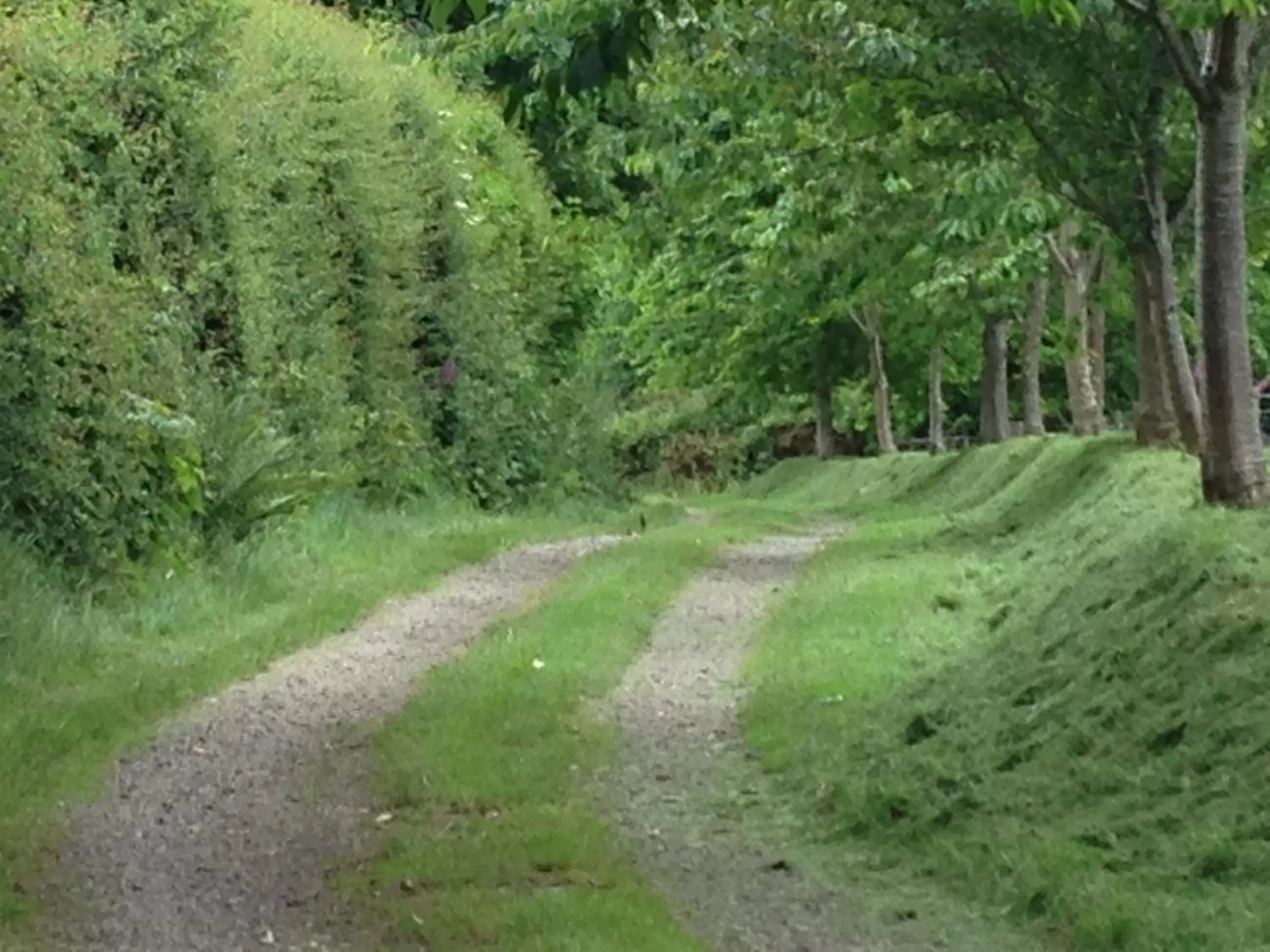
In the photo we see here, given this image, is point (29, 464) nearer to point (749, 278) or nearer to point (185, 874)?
point (185, 874)

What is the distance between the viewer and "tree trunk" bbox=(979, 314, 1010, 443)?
32906 millimetres

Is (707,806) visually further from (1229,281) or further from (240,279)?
(240,279)

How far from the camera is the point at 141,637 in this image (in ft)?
41.8

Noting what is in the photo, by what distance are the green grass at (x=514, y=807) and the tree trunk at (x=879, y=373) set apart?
24635mm

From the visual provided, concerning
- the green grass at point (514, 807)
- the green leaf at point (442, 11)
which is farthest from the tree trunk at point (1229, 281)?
the green leaf at point (442, 11)

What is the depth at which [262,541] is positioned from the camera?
16328mm

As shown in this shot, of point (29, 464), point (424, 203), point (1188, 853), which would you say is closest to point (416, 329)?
point (424, 203)

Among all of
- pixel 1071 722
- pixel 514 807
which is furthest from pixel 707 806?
pixel 1071 722

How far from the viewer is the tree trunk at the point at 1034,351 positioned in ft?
93.5

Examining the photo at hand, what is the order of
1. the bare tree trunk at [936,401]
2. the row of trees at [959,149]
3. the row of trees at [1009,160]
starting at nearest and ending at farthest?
the row of trees at [959,149] < the row of trees at [1009,160] < the bare tree trunk at [936,401]

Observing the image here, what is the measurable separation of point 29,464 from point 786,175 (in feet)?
27.7

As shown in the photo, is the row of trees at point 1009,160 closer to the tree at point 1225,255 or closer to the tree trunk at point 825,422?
the tree at point 1225,255

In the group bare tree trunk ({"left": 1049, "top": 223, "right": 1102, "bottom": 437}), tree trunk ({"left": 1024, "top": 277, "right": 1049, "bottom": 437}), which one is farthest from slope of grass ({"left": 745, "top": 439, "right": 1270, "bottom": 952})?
tree trunk ({"left": 1024, "top": 277, "right": 1049, "bottom": 437})

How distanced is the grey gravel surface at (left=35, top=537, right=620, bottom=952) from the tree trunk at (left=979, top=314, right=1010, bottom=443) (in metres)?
21.1
